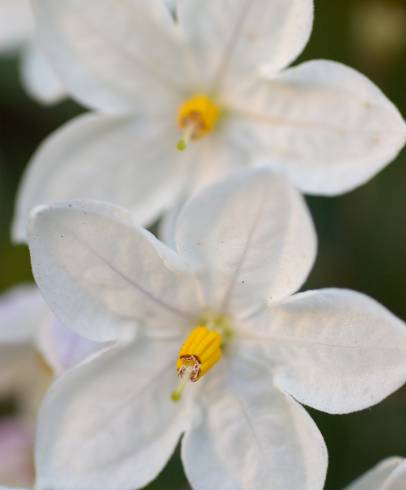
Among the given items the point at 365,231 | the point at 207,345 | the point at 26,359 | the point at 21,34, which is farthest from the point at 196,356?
the point at 21,34

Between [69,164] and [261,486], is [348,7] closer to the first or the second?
[69,164]

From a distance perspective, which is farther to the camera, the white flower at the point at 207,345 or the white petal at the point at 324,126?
the white petal at the point at 324,126

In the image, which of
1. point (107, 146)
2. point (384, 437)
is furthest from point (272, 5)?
point (384, 437)

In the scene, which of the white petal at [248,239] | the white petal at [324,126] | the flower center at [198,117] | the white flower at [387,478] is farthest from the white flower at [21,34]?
the white flower at [387,478]

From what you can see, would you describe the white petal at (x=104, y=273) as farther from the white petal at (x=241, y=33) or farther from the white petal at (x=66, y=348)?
the white petal at (x=241, y=33)

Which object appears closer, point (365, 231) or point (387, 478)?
point (387, 478)

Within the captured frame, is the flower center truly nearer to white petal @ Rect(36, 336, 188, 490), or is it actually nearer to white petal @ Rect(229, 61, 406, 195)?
white petal @ Rect(229, 61, 406, 195)

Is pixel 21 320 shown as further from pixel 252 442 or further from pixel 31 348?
pixel 252 442
